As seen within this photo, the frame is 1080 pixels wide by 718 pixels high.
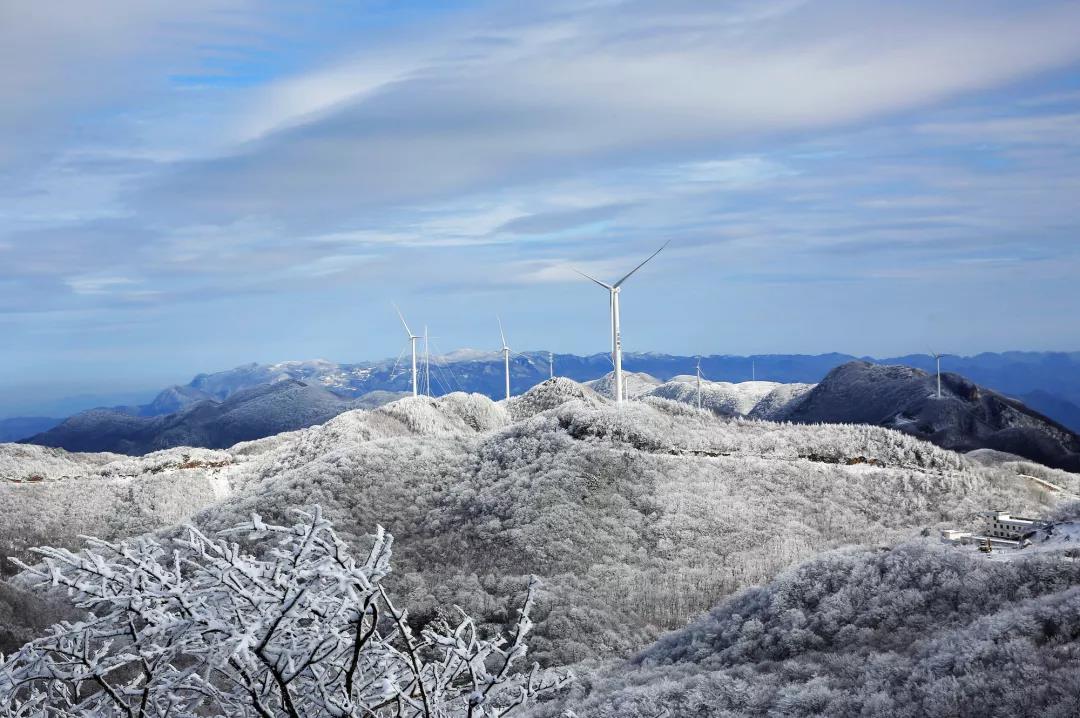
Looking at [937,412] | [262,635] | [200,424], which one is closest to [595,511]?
[262,635]

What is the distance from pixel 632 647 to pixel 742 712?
36.6 ft

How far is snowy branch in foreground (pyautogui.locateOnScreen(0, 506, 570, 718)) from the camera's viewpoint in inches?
202

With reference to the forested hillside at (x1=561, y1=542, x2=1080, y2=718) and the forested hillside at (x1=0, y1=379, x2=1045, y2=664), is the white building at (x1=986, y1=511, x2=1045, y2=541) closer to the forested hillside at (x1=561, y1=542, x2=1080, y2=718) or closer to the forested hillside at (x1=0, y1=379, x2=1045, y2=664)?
the forested hillside at (x1=0, y1=379, x2=1045, y2=664)

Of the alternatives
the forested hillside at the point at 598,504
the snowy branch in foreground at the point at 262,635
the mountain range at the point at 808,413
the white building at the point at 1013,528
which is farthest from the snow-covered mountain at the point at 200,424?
the snowy branch in foreground at the point at 262,635

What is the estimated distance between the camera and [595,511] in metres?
41.1

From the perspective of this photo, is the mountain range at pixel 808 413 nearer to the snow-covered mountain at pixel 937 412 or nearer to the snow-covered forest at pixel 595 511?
the snow-covered mountain at pixel 937 412

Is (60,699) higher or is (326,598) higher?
(326,598)

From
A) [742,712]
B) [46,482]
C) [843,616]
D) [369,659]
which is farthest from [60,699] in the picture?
[46,482]

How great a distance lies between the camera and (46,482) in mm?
62562

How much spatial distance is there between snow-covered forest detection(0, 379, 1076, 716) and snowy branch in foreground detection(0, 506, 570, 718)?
622 inches

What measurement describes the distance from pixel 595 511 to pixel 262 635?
1436 inches

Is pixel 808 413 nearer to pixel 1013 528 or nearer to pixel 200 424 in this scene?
pixel 1013 528

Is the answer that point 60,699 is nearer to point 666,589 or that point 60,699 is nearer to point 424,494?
point 666,589

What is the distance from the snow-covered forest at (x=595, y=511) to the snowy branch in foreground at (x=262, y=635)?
1580 centimetres
